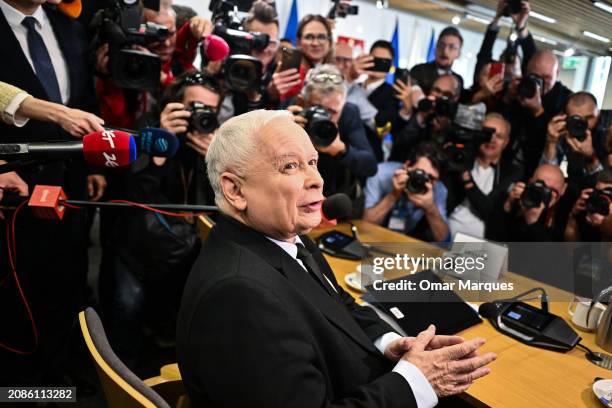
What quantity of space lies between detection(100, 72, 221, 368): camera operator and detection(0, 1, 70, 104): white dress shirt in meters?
0.42

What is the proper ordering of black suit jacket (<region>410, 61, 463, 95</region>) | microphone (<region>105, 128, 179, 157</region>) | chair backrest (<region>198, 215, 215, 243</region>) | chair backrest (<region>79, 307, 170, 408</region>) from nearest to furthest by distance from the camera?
chair backrest (<region>79, 307, 170, 408</region>) → microphone (<region>105, 128, 179, 157</region>) → chair backrest (<region>198, 215, 215, 243</region>) → black suit jacket (<region>410, 61, 463, 95</region>)

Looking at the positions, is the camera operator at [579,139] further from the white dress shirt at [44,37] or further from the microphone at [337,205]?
the white dress shirt at [44,37]

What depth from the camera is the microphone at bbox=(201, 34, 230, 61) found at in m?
2.12

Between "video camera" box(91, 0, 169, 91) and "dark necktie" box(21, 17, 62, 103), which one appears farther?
"video camera" box(91, 0, 169, 91)

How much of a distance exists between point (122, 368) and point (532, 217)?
2.16 m

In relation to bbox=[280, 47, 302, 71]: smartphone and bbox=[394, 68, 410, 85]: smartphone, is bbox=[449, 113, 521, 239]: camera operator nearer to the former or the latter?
bbox=[394, 68, 410, 85]: smartphone

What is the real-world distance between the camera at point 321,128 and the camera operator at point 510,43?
1.35 meters

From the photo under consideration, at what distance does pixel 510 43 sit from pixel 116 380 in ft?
9.10

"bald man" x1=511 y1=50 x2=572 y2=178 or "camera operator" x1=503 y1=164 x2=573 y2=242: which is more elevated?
"bald man" x1=511 y1=50 x2=572 y2=178

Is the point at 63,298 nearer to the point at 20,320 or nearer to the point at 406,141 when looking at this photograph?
the point at 20,320

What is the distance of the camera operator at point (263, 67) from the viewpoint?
2.40 metres

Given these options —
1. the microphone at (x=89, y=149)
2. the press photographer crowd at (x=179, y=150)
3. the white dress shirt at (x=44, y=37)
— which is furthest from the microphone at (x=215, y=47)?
the microphone at (x=89, y=149)

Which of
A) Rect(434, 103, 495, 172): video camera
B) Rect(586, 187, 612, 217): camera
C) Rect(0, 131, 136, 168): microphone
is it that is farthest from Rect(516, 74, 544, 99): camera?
Rect(0, 131, 136, 168): microphone

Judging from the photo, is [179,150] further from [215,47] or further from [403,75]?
[403,75]
